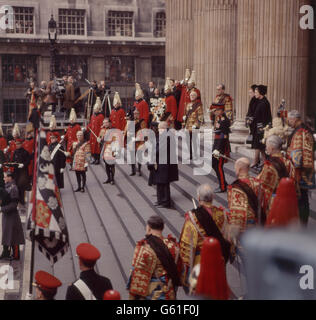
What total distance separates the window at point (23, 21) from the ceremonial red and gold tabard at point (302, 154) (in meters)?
31.9

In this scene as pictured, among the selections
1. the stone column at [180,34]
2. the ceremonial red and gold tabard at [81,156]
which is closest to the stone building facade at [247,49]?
the stone column at [180,34]

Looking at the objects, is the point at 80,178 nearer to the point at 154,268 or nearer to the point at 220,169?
the point at 220,169

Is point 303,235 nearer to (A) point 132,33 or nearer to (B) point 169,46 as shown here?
(B) point 169,46

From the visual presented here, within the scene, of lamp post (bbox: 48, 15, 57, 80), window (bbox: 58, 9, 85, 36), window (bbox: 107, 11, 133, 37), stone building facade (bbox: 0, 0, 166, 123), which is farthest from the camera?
window (bbox: 107, 11, 133, 37)

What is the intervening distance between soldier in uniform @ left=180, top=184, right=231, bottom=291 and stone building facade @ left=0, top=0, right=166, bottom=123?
105 feet

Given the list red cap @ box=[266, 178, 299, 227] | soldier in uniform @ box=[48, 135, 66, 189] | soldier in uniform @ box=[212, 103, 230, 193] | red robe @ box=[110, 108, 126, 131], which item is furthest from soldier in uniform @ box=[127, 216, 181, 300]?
red robe @ box=[110, 108, 126, 131]

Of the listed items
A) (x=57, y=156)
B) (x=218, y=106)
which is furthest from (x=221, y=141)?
(x=57, y=156)

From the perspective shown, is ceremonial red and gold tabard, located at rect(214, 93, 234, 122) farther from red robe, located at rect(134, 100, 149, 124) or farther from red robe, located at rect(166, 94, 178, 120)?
red robe, located at rect(166, 94, 178, 120)

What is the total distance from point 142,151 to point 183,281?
8.21 m

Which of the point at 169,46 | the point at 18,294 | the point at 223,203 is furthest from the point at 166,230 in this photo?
the point at 169,46

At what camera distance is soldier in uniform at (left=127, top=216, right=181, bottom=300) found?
17.3ft

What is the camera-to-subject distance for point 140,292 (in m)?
5.36

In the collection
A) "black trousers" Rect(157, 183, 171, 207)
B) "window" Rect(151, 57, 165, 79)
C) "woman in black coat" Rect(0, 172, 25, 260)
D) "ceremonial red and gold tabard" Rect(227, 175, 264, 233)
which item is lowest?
"woman in black coat" Rect(0, 172, 25, 260)

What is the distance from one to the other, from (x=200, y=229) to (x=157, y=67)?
3451cm
